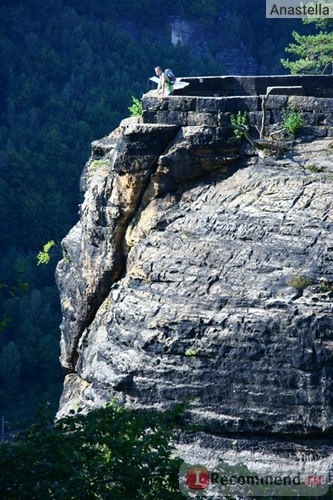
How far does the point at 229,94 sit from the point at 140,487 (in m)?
8.40

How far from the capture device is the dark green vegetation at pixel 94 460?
15586mm

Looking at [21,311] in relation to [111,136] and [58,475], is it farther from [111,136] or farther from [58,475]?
[58,475]

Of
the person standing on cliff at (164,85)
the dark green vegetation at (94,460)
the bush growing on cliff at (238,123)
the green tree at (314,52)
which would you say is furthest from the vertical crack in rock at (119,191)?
the green tree at (314,52)

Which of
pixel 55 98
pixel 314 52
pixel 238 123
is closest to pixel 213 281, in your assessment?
pixel 238 123

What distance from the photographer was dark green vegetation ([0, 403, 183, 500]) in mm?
15586

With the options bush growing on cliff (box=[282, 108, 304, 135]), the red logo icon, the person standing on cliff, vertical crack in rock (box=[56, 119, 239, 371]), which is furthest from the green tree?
the red logo icon

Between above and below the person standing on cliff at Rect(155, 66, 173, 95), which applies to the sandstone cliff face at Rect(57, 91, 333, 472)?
below

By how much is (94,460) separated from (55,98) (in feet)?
193

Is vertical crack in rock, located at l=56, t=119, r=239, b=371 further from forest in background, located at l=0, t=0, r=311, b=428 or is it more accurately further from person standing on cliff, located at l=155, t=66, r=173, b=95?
forest in background, located at l=0, t=0, r=311, b=428

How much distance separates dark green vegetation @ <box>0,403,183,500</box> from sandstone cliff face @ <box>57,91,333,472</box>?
146cm

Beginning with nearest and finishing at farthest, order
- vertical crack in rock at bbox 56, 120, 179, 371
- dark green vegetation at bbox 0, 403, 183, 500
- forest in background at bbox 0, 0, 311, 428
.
Answer: dark green vegetation at bbox 0, 403, 183, 500 < vertical crack in rock at bbox 56, 120, 179, 371 < forest in background at bbox 0, 0, 311, 428

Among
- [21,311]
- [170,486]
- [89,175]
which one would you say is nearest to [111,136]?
[89,175]

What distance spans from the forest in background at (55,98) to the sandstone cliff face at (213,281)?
108 ft

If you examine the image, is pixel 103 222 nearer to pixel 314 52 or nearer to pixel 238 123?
pixel 238 123
